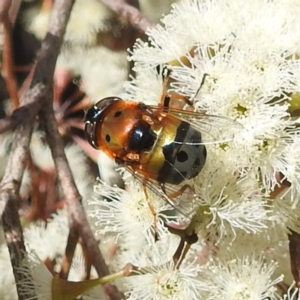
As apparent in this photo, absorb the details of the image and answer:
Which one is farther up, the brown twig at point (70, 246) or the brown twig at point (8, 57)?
the brown twig at point (8, 57)

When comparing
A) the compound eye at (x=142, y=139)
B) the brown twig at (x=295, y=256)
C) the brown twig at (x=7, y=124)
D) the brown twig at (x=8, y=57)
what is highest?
the brown twig at (x=8, y=57)

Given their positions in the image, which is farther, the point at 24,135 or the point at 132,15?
the point at 132,15

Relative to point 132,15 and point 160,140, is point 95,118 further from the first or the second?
point 132,15

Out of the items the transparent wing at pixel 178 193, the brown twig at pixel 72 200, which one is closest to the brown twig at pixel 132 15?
the brown twig at pixel 72 200

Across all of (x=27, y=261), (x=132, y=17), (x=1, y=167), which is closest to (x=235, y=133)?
(x=27, y=261)

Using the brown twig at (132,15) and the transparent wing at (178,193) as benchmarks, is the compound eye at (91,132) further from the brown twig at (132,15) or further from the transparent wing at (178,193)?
the brown twig at (132,15)

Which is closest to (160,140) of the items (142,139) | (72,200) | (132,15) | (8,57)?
(142,139)

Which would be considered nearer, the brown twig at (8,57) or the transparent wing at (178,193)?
the transparent wing at (178,193)
